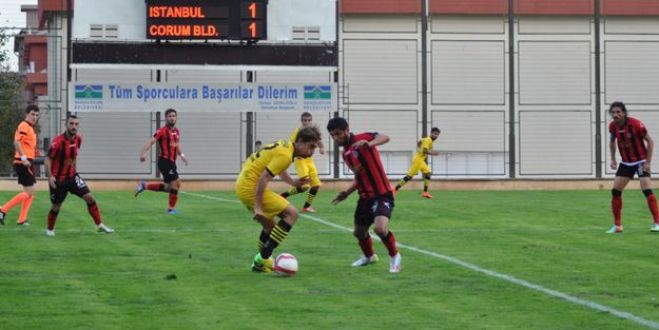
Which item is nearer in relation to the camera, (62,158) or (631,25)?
(62,158)

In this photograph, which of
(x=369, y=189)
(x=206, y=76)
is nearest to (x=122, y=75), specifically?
(x=206, y=76)

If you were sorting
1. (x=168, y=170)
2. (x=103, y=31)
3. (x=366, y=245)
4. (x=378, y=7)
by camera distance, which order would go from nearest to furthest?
(x=366, y=245) < (x=168, y=170) < (x=103, y=31) < (x=378, y=7)

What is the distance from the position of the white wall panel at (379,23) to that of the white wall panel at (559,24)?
476cm

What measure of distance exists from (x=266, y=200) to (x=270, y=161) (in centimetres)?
47

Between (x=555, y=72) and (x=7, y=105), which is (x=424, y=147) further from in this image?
(x=7, y=105)

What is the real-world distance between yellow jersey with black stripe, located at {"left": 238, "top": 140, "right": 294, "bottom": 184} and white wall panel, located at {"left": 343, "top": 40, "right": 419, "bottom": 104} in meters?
32.3

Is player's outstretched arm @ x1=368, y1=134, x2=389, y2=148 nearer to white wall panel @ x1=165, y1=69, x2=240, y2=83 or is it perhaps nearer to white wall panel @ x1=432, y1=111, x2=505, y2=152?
white wall panel @ x1=165, y1=69, x2=240, y2=83

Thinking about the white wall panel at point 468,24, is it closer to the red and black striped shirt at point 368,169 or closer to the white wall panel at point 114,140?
the white wall panel at point 114,140

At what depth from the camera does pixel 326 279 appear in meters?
12.1

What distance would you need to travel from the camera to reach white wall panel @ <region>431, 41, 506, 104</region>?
1822 inches

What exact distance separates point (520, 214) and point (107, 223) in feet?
25.3

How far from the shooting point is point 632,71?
47062 mm

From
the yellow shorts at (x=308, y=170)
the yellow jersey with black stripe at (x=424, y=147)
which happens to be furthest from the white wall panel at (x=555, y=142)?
the yellow shorts at (x=308, y=170)

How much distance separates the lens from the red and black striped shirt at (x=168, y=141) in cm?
2327
